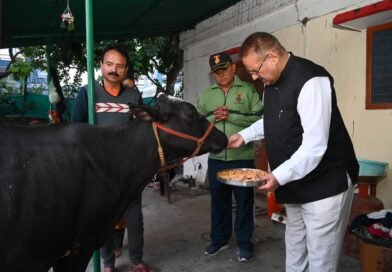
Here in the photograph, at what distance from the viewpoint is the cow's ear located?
8.13 feet

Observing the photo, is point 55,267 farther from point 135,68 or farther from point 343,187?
point 135,68

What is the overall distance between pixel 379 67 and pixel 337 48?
64 centimetres

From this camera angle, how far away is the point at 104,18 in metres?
7.04

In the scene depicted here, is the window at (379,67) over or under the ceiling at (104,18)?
under

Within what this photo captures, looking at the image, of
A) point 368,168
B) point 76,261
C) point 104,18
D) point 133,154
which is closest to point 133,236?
point 76,261

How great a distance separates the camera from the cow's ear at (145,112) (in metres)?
2.48

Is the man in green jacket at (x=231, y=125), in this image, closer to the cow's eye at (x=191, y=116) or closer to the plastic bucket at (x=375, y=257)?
the cow's eye at (x=191, y=116)

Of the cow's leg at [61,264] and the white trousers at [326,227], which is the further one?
the cow's leg at [61,264]

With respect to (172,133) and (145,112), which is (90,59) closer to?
(145,112)

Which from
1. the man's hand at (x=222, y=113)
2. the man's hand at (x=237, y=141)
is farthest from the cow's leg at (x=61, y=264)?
the man's hand at (x=222, y=113)

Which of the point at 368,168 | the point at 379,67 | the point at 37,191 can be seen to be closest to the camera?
the point at 37,191

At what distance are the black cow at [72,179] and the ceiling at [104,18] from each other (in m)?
3.87

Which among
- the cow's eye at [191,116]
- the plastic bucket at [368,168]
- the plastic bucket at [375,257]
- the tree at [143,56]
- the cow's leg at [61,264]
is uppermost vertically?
the tree at [143,56]

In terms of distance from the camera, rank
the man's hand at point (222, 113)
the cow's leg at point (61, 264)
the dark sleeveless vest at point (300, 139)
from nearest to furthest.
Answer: the dark sleeveless vest at point (300, 139)
the cow's leg at point (61, 264)
the man's hand at point (222, 113)
